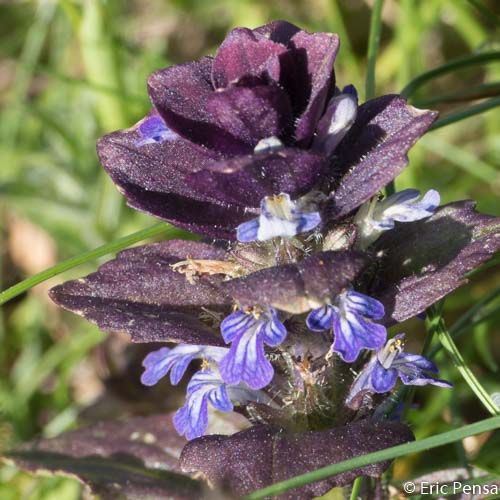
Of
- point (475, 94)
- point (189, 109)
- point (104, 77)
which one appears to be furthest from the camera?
point (104, 77)

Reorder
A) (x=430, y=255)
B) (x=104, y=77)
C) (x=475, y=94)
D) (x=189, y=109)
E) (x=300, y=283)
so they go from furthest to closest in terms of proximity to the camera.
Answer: (x=104, y=77) → (x=475, y=94) → (x=430, y=255) → (x=189, y=109) → (x=300, y=283)

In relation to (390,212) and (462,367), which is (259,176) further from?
(462,367)

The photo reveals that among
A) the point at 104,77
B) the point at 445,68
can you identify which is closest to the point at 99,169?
the point at 104,77

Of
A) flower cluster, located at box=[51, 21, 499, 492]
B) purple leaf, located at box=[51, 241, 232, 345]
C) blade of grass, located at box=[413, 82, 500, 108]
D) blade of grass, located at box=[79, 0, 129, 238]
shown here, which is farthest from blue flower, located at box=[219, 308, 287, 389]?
blade of grass, located at box=[79, 0, 129, 238]

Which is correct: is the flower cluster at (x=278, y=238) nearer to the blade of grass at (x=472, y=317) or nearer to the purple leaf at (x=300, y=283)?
the purple leaf at (x=300, y=283)

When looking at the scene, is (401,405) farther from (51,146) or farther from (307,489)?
(51,146)

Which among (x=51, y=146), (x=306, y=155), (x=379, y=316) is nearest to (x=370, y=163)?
(x=306, y=155)
